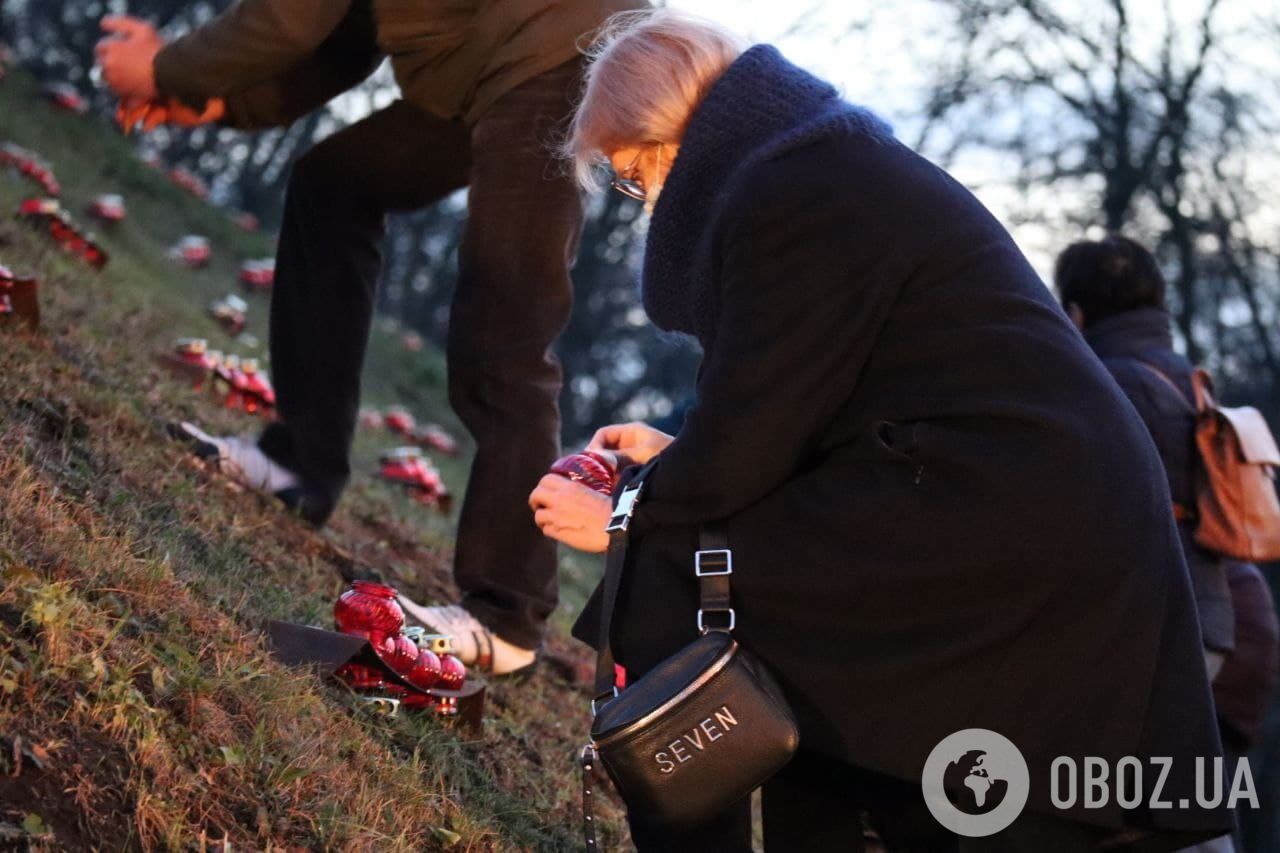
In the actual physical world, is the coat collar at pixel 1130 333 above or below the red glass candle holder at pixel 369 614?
above

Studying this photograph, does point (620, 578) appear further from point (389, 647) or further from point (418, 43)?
point (418, 43)

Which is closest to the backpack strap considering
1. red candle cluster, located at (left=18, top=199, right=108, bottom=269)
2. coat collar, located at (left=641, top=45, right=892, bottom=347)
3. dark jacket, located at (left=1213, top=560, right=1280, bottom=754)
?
dark jacket, located at (left=1213, top=560, right=1280, bottom=754)

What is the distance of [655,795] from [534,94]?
1991 millimetres

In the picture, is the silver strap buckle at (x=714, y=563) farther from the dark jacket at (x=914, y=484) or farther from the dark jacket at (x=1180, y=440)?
the dark jacket at (x=1180, y=440)

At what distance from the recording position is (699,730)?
2.57 m

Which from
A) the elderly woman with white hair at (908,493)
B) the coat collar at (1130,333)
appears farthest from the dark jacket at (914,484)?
the coat collar at (1130,333)

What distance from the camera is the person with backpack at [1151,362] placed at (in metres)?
4.31

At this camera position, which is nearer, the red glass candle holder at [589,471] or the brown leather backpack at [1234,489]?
the red glass candle holder at [589,471]

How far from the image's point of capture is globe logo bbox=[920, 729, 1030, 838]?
2555 millimetres

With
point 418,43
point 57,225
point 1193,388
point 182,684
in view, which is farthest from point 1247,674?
point 57,225

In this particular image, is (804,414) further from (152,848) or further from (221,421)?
(221,421)

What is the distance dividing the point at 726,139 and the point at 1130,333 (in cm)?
218

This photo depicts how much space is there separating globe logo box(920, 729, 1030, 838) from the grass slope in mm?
942

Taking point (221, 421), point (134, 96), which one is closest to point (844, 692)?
point (134, 96)
